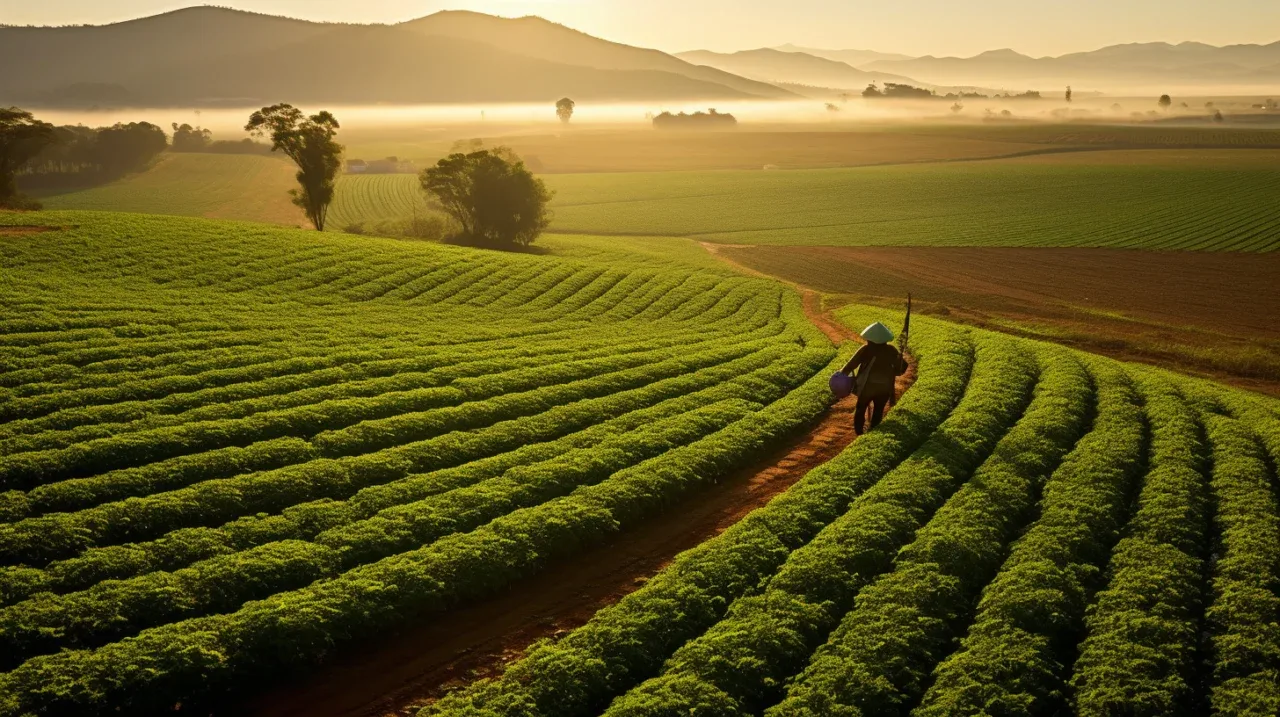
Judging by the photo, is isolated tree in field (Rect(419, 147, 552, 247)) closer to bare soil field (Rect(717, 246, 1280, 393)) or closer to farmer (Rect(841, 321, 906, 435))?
bare soil field (Rect(717, 246, 1280, 393))

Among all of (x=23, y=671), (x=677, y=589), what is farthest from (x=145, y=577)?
(x=677, y=589)

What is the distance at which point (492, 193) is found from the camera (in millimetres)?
83188

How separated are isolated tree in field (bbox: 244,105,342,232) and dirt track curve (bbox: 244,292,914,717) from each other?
6615cm

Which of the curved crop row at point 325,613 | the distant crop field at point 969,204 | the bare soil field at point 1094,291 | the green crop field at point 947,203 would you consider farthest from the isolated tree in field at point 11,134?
the curved crop row at point 325,613

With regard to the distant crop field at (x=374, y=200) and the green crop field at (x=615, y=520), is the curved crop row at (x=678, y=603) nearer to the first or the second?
the green crop field at (x=615, y=520)

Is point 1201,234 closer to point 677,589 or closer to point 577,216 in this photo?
point 577,216

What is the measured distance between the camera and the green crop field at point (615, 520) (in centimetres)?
1216

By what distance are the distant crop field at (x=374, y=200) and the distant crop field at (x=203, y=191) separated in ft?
22.4

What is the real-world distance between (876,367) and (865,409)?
53.7 inches

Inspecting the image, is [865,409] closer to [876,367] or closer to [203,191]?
[876,367]

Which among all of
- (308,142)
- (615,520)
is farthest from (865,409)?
(308,142)

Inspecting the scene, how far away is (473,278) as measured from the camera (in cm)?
4884

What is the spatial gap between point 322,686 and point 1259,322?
60867 millimetres

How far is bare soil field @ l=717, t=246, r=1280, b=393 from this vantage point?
44.6 m
